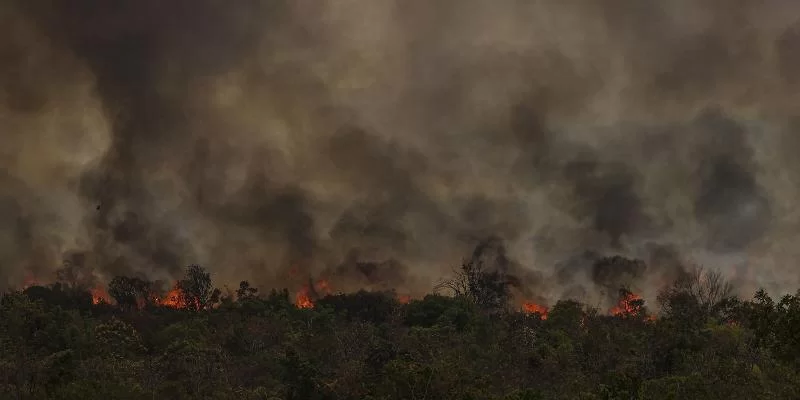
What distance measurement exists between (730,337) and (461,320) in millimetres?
49065

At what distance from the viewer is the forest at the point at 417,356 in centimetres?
5647

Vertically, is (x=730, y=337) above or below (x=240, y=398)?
above

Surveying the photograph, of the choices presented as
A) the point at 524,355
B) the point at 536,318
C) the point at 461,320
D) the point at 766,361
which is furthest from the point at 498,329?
the point at 766,361

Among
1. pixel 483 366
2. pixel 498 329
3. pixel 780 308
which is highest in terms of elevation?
pixel 498 329

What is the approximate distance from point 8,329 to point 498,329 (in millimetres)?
77190

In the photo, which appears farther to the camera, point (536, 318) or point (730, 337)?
point (536, 318)

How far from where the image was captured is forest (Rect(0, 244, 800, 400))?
185ft

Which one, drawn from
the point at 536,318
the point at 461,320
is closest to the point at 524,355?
the point at 461,320

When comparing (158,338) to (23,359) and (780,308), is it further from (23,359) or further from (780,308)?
(780,308)

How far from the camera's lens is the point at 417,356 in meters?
79.6

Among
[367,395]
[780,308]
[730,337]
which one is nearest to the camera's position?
[780,308]

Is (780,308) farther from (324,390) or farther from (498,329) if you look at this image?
(498,329)

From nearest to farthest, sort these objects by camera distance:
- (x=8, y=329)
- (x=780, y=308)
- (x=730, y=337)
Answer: (x=780, y=308), (x=730, y=337), (x=8, y=329)

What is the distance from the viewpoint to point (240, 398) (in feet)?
213
